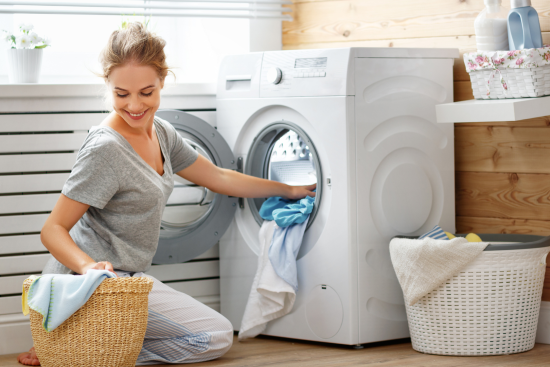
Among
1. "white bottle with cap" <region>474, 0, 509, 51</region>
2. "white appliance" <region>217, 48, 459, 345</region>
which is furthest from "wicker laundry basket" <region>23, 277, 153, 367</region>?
"white bottle with cap" <region>474, 0, 509, 51</region>

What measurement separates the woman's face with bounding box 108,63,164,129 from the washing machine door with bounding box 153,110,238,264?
382mm

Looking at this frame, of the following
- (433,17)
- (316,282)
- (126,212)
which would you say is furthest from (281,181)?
(433,17)

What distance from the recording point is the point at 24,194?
2248 mm

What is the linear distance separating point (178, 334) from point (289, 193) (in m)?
0.60

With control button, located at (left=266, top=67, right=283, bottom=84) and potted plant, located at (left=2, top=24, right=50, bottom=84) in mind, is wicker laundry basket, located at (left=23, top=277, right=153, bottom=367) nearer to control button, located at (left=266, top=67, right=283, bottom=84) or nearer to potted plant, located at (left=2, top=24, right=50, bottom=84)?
control button, located at (left=266, top=67, right=283, bottom=84)

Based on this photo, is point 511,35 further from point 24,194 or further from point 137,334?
point 24,194

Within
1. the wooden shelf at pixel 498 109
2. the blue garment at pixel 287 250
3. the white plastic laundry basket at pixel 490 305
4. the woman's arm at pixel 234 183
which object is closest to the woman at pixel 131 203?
the woman's arm at pixel 234 183

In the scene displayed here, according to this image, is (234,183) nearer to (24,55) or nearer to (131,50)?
(131,50)

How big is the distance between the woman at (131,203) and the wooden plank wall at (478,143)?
957mm

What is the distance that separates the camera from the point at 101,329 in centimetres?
162

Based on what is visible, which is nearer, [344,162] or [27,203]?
[344,162]

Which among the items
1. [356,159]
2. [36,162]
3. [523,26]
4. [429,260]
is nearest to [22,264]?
[36,162]

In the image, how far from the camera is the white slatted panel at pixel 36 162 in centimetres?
221

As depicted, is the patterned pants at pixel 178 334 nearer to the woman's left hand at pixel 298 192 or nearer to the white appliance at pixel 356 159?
the white appliance at pixel 356 159
